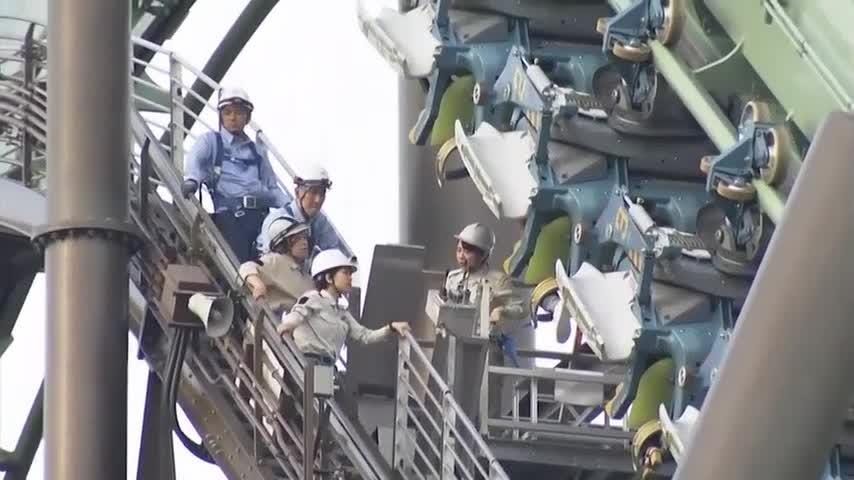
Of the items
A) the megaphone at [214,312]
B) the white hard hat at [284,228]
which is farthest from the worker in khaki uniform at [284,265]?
the megaphone at [214,312]

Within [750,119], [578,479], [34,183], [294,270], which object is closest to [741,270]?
[750,119]

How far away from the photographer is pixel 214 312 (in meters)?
13.2

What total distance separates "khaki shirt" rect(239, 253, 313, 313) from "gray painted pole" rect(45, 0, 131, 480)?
0.72m

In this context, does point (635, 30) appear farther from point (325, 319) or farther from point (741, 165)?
point (325, 319)

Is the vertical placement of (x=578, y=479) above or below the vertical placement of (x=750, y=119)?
below

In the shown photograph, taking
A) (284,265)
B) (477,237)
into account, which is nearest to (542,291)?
(477,237)

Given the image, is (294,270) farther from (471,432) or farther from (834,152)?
(834,152)

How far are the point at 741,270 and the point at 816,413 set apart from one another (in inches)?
220

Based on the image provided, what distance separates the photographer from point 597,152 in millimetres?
14352

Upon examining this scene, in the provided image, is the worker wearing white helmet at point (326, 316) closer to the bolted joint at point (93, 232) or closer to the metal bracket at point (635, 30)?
the bolted joint at point (93, 232)

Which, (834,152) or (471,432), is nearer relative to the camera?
(834,152)

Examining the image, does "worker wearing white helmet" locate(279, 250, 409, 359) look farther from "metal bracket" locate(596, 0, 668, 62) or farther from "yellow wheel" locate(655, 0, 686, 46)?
"yellow wheel" locate(655, 0, 686, 46)

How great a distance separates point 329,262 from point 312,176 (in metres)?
1.00

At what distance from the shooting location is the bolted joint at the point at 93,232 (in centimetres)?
1359
